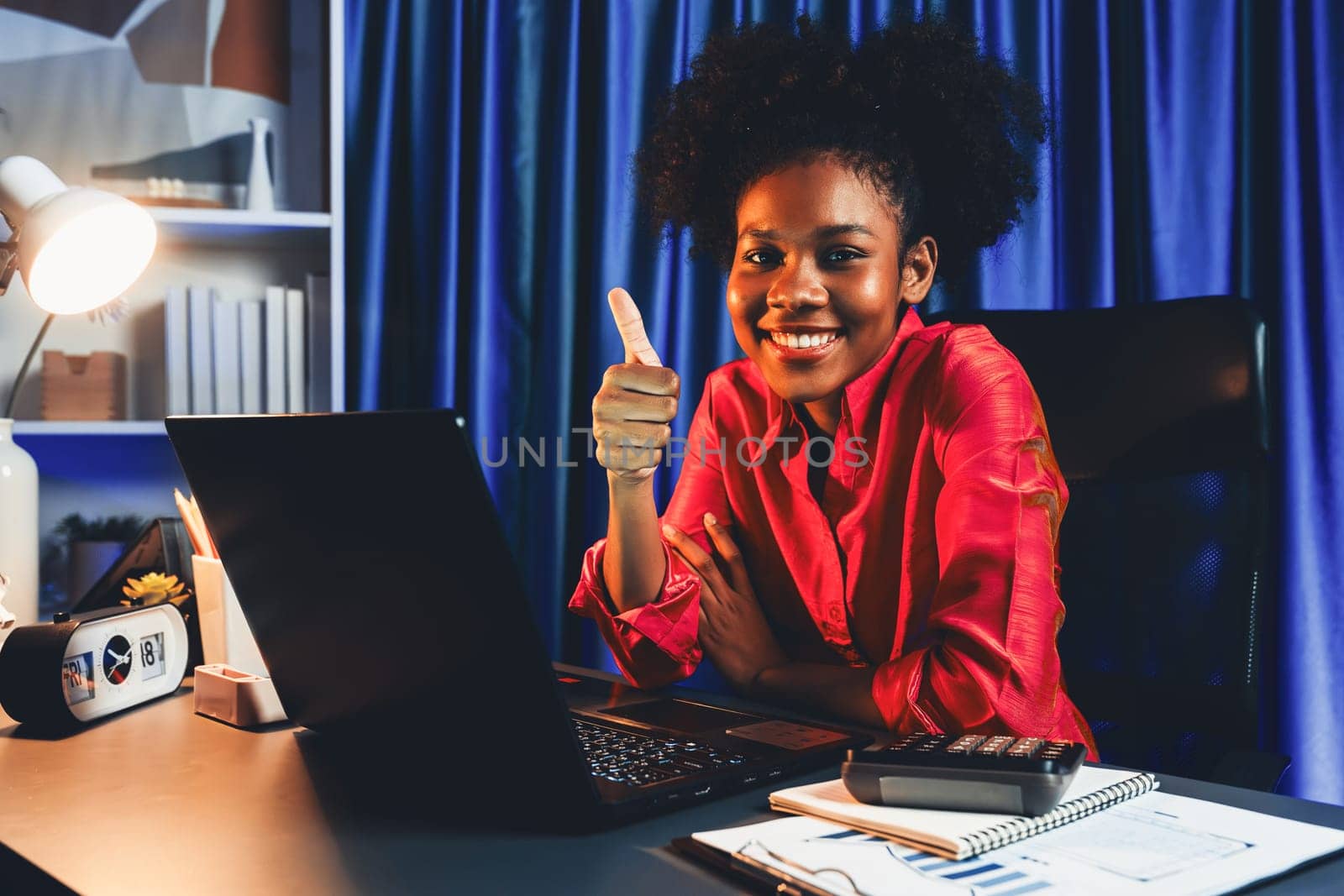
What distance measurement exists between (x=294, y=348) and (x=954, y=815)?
1.60 metres

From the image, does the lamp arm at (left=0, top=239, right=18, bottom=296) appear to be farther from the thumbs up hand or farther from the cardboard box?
the cardboard box

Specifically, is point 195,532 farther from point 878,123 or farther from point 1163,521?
point 1163,521

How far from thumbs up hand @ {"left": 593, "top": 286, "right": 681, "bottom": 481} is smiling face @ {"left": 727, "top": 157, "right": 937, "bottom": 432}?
0.20 m

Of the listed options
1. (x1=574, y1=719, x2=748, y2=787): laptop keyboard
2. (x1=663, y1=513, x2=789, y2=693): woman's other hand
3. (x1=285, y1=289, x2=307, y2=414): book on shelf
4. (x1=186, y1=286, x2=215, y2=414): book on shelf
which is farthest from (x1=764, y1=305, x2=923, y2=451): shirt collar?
(x1=186, y1=286, x2=215, y2=414): book on shelf

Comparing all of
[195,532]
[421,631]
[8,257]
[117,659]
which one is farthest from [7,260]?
[421,631]

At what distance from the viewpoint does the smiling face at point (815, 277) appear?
122 cm

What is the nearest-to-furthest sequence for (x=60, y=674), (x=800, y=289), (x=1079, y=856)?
(x=1079, y=856) < (x=60, y=674) < (x=800, y=289)

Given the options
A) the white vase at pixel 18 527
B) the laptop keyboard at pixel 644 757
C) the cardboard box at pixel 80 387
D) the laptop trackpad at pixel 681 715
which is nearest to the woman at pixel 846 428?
the laptop trackpad at pixel 681 715

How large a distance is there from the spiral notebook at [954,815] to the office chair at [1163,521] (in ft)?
1.77

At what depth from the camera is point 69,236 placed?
102 centimetres

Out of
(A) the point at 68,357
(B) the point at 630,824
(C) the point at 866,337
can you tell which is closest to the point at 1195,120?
(C) the point at 866,337

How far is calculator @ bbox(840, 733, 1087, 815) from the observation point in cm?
54

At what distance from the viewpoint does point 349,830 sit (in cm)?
58

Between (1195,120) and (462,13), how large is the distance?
53.7 inches
